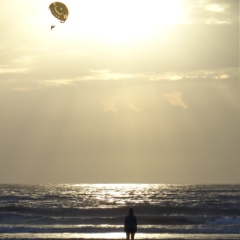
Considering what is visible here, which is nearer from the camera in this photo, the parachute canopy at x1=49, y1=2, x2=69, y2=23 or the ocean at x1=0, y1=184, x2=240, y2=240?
the parachute canopy at x1=49, y1=2, x2=69, y2=23

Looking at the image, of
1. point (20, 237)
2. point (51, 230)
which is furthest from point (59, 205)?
point (20, 237)

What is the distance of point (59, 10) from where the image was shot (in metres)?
26.0

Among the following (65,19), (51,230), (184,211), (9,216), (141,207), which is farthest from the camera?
(141,207)

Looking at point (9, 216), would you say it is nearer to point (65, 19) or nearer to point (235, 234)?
point (235, 234)

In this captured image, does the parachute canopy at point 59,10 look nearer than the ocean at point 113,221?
Yes

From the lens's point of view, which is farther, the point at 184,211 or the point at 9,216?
the point at 184,211

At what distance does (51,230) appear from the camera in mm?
36219

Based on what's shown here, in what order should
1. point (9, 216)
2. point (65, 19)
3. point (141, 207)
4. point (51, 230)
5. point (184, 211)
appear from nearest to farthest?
point (65, 19) → point (51, 230) → point (9, 216) → point (184, 211) → point (141, 207)

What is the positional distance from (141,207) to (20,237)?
1037 inches

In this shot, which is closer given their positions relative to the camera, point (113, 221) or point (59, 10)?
point (59, 10)

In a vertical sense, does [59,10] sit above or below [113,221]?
above

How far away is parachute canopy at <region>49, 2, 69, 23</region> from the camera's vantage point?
25472 millimetres

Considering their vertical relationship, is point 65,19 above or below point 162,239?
above

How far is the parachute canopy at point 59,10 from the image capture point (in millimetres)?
25472
